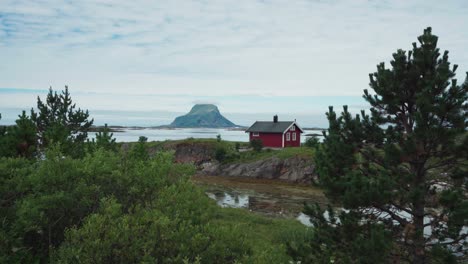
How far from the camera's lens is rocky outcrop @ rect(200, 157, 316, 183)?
43.7m

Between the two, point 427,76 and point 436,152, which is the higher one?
point 427,76

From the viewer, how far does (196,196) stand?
10227 mm

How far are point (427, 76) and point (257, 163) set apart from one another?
130ft

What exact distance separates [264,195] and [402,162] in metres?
27.0

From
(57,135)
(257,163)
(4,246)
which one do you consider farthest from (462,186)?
(257,163)

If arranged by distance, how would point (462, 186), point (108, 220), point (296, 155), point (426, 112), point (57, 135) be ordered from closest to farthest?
point (108, 220) < point (426, 112) < point (462, 186) < point (57, 135) < point (296, 155)

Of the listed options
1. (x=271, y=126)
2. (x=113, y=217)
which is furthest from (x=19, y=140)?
(x=271, y=126)

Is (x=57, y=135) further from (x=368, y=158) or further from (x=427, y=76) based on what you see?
(x=427, y=76)

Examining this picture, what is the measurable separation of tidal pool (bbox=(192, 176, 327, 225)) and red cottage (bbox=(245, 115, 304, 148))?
40.8 ft

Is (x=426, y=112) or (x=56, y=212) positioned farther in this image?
(x=56, y=212)

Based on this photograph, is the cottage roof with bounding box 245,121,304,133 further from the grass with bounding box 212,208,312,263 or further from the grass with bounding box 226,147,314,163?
the grass with bounding box 212,208,312,263

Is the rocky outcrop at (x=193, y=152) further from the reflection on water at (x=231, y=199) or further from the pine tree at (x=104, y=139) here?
the pine tree at (x=104, y=139)

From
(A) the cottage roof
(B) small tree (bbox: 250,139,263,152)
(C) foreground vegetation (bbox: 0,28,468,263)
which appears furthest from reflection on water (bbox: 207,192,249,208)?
(A) the cottage roof

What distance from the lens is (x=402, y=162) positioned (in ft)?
32.7
